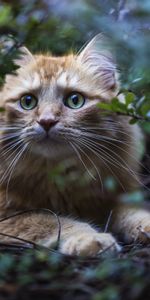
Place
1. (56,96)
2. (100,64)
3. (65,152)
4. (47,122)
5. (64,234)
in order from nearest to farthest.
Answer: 1. (64,234)
2. (47,122)
3. (65,152)
4. (56,96)
5. (100,64)

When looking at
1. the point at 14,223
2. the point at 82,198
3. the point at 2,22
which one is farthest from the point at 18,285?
the point at 82,198

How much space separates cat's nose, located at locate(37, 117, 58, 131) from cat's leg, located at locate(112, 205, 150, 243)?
720 mm

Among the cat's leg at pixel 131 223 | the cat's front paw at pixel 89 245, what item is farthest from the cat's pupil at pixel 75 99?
the cat's front paw at pixel 89 245

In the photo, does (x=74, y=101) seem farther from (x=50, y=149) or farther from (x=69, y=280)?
(x=69, y=280)

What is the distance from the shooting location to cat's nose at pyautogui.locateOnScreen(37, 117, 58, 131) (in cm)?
310

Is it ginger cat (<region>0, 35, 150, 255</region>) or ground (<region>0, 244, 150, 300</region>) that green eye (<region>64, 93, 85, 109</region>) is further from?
ground (<region>0, 244, 150, 300</region>)

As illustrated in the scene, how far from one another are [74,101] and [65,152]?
0.40 metres

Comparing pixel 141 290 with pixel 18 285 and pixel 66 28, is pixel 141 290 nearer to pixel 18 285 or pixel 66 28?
pixel 18 285

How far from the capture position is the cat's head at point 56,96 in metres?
3.15

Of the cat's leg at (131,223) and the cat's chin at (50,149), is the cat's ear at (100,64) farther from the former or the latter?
the cat's leg at (131,223)

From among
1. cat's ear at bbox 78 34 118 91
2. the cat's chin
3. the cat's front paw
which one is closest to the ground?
the cat's front paw

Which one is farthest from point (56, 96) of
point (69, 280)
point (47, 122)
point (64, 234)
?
point (69, 280)

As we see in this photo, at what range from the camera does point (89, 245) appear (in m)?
2.54

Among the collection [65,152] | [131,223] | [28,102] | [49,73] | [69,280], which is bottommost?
[131,223]
